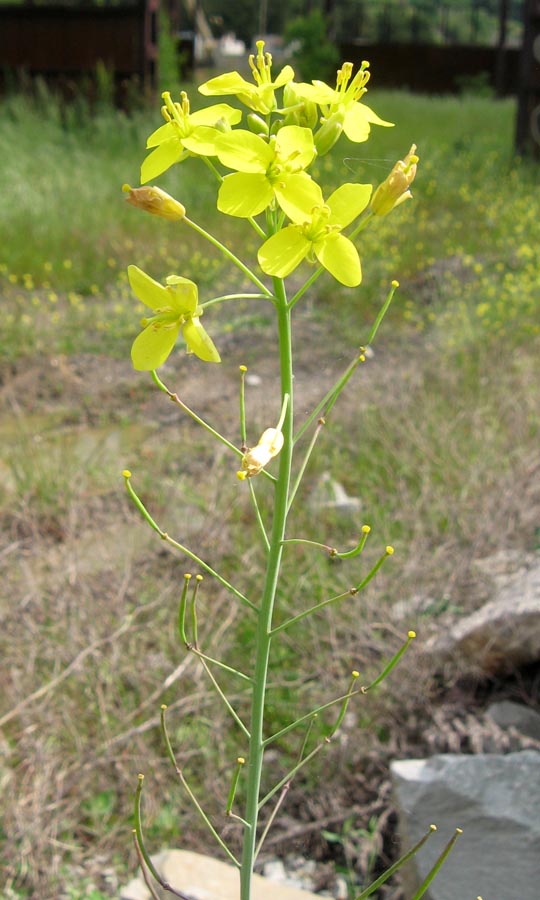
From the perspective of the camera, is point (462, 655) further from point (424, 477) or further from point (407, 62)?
point (407, 62)

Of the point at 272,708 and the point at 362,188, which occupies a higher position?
the point at 362,188

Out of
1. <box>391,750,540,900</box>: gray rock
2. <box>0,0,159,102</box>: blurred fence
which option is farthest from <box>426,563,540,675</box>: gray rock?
<box>0,0,159,102</box>: blurred fence

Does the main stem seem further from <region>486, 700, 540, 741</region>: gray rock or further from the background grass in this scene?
<region>486, 700, 540, 741</region>: gray rock

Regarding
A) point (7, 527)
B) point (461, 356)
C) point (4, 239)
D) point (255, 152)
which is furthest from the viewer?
point (4, 239)

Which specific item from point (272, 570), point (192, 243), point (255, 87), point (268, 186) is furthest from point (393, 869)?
point (192, 243)

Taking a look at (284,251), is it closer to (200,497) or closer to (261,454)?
(261,454)

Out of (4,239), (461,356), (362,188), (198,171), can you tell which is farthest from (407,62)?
(362,188)

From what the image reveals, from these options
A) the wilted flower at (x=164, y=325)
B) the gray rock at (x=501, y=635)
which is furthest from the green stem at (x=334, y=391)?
the gray rock at (x=501, y=635)
